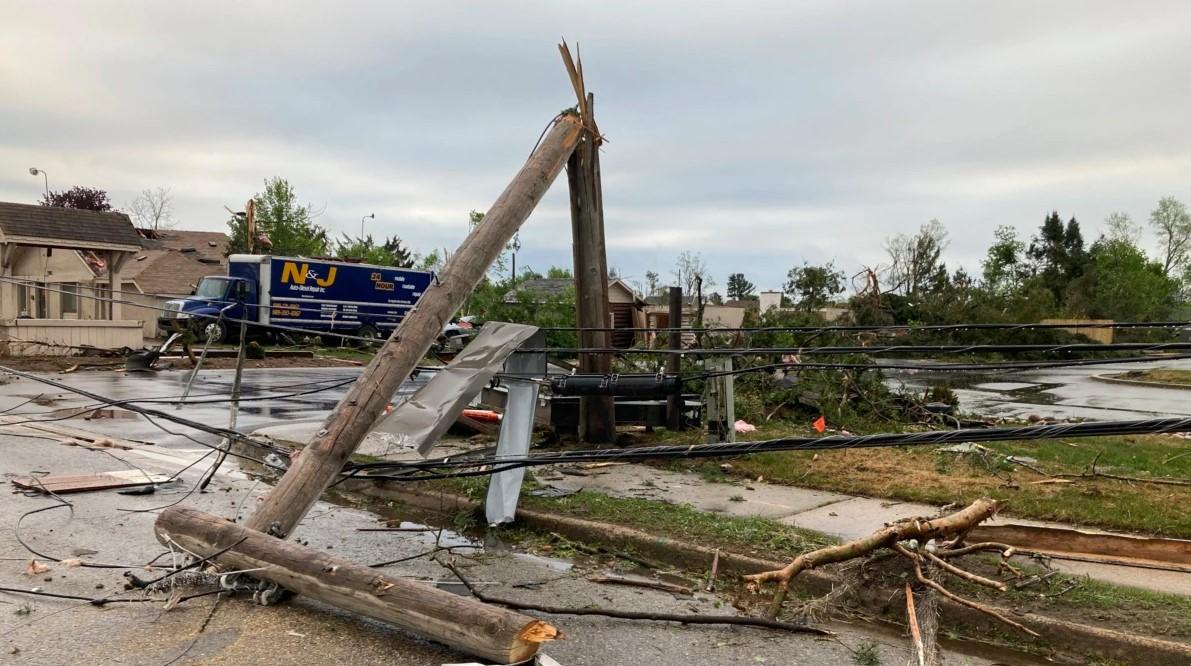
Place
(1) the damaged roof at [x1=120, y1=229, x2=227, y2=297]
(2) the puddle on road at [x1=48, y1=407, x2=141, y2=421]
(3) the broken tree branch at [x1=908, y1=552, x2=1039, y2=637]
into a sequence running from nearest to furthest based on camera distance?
(3) the broken tree branch at [x1=908, y1=552, x2=1039, y2=637], (2) the puddle on road at [x1=48, y1=407, x2=141, y2=421], (1) the damaged roof at [x1=120, y1=229, x2=227, y2=297]

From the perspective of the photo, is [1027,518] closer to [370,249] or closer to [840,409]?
[840,409]

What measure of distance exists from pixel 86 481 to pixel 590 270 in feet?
18.0

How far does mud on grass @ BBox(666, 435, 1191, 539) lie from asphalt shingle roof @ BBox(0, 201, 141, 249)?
2487cm

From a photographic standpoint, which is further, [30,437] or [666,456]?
[30,437]

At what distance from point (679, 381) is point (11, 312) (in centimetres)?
2477

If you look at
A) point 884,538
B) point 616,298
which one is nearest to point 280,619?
point 884,538

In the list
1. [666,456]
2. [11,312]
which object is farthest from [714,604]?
[11,312]

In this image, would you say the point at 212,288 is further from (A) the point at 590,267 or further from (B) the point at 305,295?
(A) the point at 590,267

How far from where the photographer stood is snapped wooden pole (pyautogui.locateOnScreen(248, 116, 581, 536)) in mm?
5363

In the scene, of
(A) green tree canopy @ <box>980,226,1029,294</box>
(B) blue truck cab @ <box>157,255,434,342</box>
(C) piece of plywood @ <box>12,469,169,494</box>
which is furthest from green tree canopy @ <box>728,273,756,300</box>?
(C) piece of plywood @ <box>12,469,169,494</box>

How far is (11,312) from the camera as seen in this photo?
84.1 feet

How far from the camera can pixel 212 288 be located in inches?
1181

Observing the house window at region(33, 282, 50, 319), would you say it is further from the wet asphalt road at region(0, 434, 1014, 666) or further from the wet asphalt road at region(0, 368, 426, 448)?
the wet asphalt road at region(0, 434, 1014, 666)

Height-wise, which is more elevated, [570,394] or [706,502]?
[570,394]
